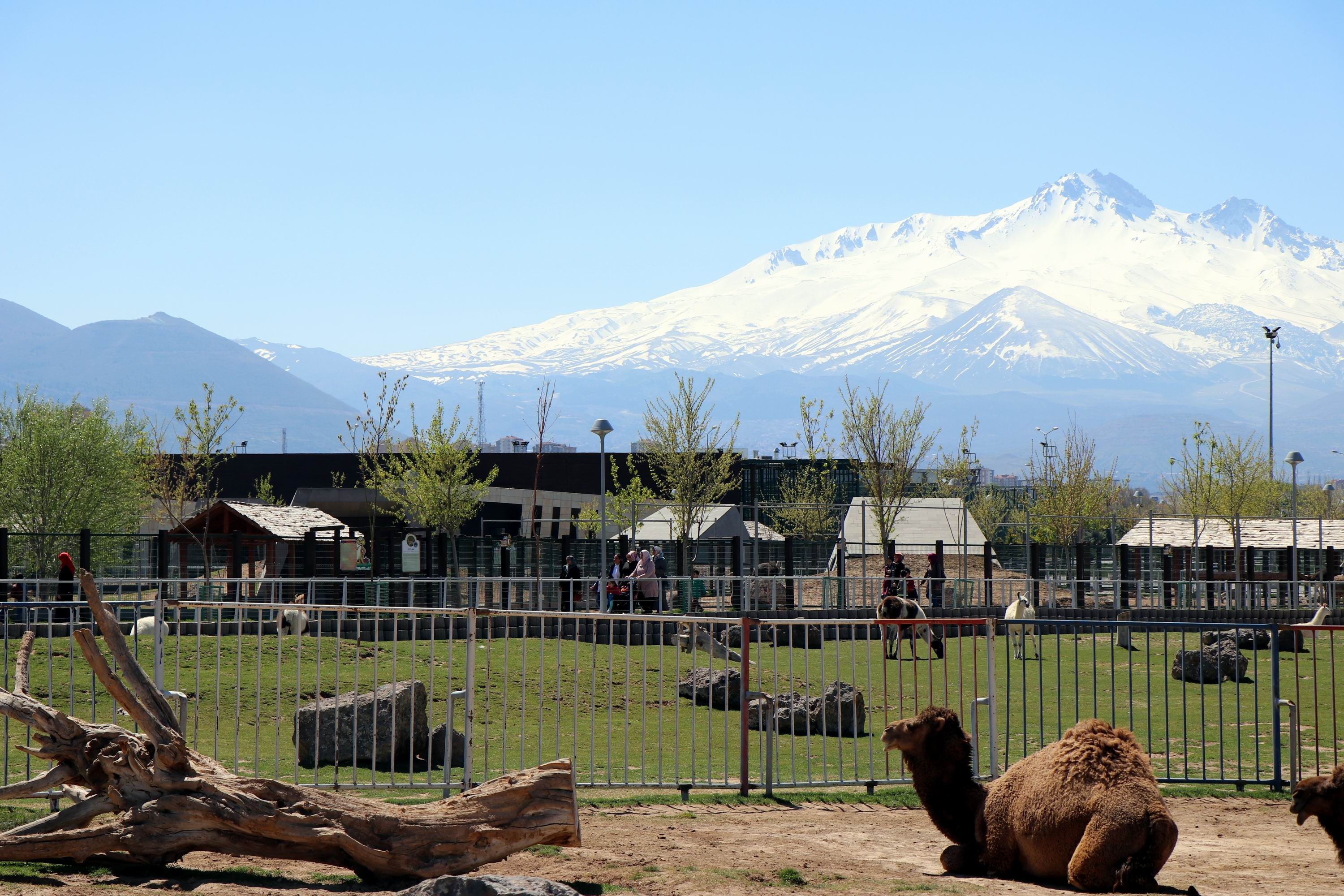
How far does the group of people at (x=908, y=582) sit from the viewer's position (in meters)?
26.8

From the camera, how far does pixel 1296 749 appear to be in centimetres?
1051

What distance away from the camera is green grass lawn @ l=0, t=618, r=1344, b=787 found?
1045 centimetres

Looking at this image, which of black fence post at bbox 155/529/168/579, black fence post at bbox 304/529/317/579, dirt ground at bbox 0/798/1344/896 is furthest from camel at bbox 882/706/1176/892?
black fence post at bbox 304/529/317/579

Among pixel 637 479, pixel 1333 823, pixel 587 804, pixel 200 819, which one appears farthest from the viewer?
pixel 637 479

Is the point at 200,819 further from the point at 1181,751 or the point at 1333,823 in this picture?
the point at 1181,751

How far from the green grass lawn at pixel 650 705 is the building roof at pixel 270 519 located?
1060 cm

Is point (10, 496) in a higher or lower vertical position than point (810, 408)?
lower

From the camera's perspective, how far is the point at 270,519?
96.8 ft

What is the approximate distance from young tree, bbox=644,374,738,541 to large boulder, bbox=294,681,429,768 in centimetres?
2544

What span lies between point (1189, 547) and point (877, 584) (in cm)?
1077

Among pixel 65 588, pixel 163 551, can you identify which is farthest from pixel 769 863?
pixel 163 551

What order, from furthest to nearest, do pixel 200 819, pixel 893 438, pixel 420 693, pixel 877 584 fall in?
pixel 893 438, pixel 877 584, pixel 420 693, pixel 200 819

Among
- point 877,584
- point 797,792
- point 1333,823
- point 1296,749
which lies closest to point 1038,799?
point 1333,823

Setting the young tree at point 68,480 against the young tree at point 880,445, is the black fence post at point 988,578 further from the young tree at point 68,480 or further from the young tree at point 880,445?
the young tree at point 68,480
